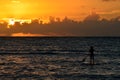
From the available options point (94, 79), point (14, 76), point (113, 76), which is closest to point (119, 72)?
point (113, 76)

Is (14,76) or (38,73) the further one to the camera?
(38,73)

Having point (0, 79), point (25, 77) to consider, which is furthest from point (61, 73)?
point (0, 79)

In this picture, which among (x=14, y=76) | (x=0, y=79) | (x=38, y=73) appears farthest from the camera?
(x=38, y=73)

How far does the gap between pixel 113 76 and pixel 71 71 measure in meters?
5.57

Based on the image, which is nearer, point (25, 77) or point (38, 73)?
point (25, 77)

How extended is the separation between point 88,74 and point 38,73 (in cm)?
525

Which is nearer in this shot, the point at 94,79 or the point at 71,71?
the point at 94,79

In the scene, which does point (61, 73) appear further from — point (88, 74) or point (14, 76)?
point (14, 76)

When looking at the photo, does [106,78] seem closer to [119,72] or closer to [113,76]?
[113,76]

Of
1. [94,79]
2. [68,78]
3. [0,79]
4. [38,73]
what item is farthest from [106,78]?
[0,79]

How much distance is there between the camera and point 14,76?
36000 mm

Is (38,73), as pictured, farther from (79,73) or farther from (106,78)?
(106,78)

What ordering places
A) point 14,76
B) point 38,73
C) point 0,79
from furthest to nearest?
point 38,73
point 14,76
point 0,79

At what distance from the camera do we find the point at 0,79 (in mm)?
33688
